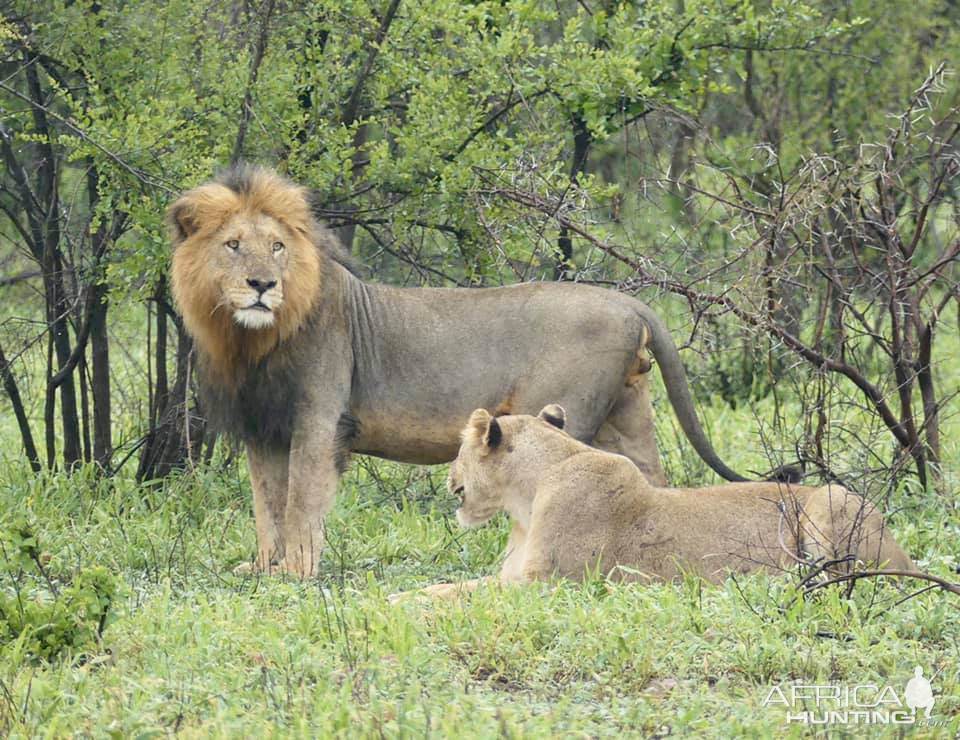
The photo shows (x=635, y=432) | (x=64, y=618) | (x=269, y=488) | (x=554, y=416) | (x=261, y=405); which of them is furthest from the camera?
(x=635, y=432)

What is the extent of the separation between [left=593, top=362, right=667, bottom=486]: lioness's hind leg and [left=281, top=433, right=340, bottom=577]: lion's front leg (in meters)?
1.13

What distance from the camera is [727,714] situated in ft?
13.1

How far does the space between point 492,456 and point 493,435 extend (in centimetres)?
9

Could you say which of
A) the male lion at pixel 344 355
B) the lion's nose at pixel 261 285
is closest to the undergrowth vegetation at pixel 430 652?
the male lion at pixel 344 355

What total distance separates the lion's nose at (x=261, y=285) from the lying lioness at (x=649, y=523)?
39.8 inches

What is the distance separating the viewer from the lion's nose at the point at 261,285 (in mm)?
5867

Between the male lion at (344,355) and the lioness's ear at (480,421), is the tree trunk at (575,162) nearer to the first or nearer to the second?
the male lion at (344,355)

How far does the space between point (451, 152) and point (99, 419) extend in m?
2.09

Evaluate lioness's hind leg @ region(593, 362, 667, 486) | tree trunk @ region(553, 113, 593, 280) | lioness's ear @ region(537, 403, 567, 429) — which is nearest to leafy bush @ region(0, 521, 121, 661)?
lioness's ear @ region(537, 403, 567, 429)

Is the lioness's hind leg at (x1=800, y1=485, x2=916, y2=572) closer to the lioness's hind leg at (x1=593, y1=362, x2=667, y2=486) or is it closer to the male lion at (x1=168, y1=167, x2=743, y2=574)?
the male lion at (x1=168, y1=167, x2=743, y2=574)

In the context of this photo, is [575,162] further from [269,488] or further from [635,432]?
[269,488]

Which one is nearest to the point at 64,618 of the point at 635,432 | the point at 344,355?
the point at 344,355

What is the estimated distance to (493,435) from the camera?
5500 millimetres

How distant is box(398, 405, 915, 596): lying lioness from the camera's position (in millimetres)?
5281
